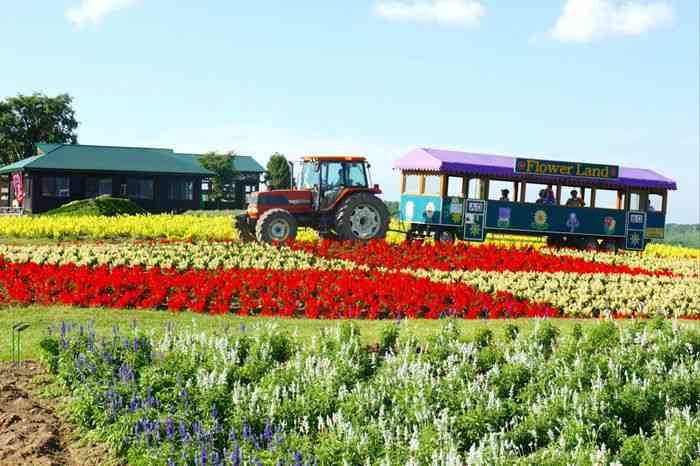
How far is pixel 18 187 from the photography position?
A: 42406 mm

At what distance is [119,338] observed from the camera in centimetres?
787

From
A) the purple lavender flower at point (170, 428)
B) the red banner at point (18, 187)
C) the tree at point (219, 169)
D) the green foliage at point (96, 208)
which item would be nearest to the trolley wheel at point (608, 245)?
the green foliage at point (96, 208)

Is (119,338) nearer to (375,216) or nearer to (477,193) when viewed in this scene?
(375,216)

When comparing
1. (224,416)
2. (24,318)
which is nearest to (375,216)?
(24,318)

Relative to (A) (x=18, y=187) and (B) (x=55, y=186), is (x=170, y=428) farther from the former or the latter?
(A) (x=18, y=187)

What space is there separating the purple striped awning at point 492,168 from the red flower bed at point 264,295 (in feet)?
26.2


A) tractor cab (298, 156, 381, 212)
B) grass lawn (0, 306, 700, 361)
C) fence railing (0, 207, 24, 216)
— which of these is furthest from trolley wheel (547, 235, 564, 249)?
fence railing (0, 207, 24, 216)

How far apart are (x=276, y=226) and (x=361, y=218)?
7.02ft

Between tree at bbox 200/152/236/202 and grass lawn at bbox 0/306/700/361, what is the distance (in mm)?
41101

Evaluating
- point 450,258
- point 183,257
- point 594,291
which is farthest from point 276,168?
point 594,291

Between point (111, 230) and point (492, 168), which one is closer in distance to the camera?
point (492, 168)

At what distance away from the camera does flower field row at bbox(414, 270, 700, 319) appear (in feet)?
41.4

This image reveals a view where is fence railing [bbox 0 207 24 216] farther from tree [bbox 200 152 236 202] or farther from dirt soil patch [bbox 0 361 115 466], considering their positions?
dirt soil patch [bbox 0 361 115 466]

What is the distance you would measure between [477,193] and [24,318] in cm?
1358
